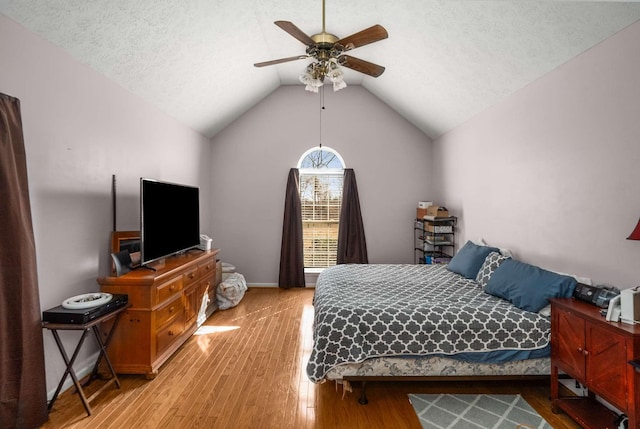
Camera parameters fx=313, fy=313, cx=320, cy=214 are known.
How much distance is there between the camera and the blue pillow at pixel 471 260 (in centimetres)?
335

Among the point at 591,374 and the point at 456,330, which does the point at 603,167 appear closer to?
the point at 591,374

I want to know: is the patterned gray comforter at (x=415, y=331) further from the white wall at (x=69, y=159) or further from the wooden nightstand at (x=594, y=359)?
the white wall at (x=69, y=159)

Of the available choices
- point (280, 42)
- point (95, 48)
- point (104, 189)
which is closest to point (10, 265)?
point (104, 189)

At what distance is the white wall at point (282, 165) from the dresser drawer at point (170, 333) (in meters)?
2.27

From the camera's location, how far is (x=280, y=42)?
377cm

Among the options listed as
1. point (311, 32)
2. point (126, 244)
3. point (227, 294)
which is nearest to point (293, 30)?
point (311, 32)

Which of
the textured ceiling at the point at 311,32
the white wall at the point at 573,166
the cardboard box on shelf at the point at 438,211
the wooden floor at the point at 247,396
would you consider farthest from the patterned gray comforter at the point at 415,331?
the cardboard box on shelf at the point at 438,211

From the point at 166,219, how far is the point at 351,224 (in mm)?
2960

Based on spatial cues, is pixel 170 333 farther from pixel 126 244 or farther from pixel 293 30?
pixel 293 30

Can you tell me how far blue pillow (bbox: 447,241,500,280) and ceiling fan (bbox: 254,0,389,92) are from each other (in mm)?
2200

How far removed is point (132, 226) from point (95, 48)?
160 centimetres

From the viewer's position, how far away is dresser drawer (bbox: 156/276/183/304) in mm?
2600

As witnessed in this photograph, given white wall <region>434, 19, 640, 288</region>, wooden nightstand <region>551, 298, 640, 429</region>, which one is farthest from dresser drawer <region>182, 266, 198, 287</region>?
white wall <region>434, 19, 640, 288</region>

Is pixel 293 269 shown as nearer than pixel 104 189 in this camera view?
No
